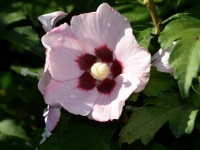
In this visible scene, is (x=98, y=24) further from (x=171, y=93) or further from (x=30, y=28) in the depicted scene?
(x=30, y=28)

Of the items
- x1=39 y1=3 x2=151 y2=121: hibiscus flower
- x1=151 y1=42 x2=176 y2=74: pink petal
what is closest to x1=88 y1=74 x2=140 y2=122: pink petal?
x1=39 y1=3 x2=151 y2=121: hibiscus flower

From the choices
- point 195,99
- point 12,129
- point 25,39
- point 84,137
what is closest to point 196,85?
point 195,99

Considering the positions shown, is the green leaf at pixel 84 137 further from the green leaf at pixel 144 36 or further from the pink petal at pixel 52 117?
the green leaf at pixel 144 36

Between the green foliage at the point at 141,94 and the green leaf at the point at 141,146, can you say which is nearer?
the green foliage at the point at 141,94

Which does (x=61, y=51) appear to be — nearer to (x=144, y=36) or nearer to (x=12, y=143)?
(x=144, y=36)

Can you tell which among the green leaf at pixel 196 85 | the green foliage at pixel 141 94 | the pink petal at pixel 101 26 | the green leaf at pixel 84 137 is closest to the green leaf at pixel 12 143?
the green foliage at pixel 141 94

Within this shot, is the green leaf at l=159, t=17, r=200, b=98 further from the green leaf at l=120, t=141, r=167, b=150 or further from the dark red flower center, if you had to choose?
the green leaf at l=120, t=141, r=167, b=150

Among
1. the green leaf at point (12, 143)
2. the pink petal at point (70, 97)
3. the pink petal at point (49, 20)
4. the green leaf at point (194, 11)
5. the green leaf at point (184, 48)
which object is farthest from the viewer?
the green leaf at point (12, 143)
